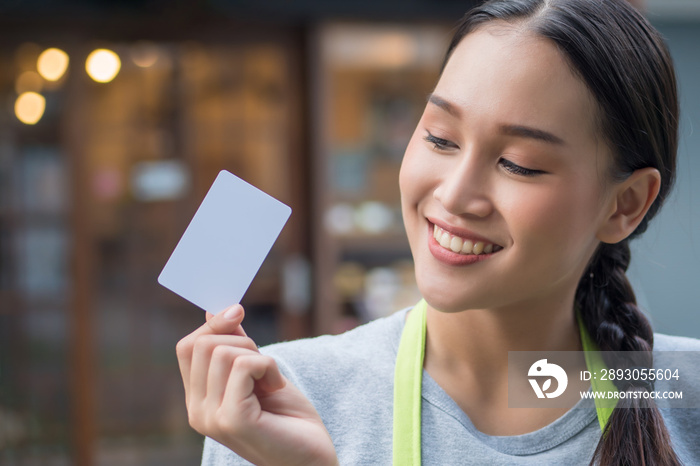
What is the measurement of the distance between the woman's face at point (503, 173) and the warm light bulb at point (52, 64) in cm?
265

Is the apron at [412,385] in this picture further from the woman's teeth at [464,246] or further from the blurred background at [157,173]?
the blurred background at [157,173]

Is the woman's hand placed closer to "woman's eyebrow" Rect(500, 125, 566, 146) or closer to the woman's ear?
"woman's eyebrow" Rect(500, 125, 566, 146)

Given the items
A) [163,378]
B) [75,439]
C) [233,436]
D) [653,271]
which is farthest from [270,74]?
[233,436]

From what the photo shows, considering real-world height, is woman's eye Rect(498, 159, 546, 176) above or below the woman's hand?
above

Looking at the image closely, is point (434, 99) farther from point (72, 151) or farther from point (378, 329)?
point (72, 151)

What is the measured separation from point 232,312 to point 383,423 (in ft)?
1.19

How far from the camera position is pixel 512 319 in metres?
1.29

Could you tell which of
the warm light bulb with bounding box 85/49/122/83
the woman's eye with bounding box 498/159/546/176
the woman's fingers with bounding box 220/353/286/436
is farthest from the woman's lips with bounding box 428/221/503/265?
the warm light bulb with bounding box 85/49/122/83

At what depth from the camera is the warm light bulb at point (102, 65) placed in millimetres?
3373

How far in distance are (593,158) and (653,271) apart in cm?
305

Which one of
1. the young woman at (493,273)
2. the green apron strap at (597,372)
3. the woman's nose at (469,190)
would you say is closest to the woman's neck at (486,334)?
the young woman at (493,273)

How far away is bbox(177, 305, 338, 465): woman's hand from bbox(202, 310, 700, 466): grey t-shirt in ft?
0.62

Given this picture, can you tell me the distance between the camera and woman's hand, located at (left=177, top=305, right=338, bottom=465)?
94cm

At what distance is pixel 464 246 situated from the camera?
113 cm
